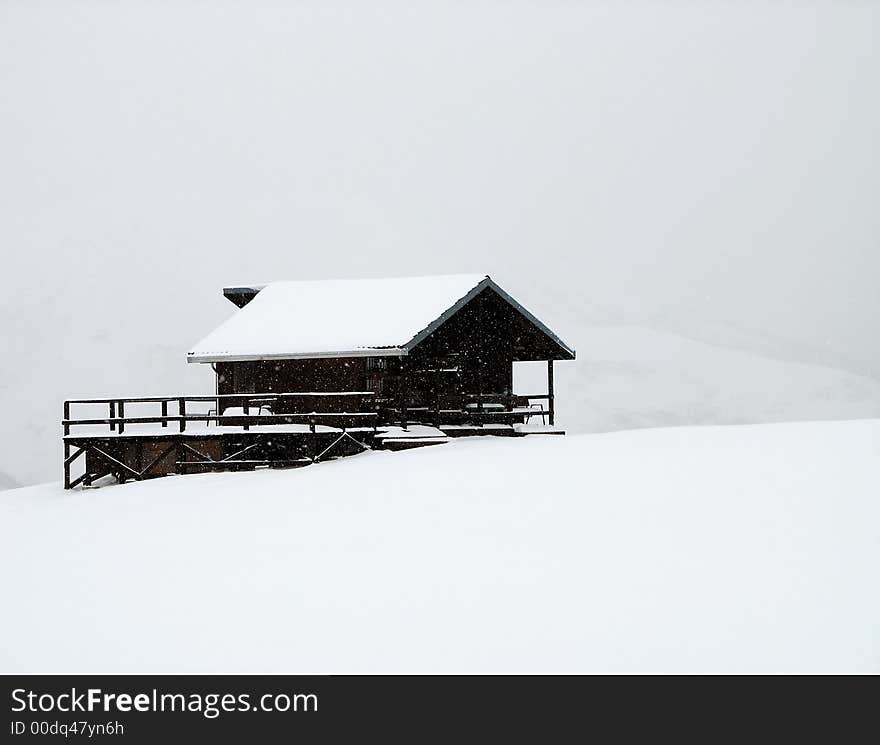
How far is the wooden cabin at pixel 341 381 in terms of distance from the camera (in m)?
23.2

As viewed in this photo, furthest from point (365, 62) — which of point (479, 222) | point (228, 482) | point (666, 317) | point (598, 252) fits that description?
point (228, 482)

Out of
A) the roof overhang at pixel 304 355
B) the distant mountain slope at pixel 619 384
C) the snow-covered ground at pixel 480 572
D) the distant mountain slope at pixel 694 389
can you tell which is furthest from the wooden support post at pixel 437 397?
the distant mountain slope at pixel 694 389

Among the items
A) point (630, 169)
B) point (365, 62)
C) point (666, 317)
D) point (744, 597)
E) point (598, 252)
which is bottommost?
point (744, 597)

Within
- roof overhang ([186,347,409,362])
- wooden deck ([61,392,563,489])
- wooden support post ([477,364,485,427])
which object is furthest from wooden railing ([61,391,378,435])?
wooden support post ([477,364,485,427])

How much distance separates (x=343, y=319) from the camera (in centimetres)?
2667

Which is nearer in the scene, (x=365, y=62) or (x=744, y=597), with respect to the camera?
(x=744, y=597)

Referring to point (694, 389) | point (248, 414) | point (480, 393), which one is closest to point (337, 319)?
point (248, 414)

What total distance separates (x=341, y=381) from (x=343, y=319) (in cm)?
173

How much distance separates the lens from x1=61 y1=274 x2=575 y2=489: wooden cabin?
913 inches

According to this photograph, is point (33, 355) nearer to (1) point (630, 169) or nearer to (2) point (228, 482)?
(1) point (630, 169)

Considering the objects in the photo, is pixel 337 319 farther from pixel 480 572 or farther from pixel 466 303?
pixel 480 572

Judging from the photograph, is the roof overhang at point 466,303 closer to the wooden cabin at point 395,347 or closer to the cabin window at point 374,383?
the wooden cabin at point 395,347
